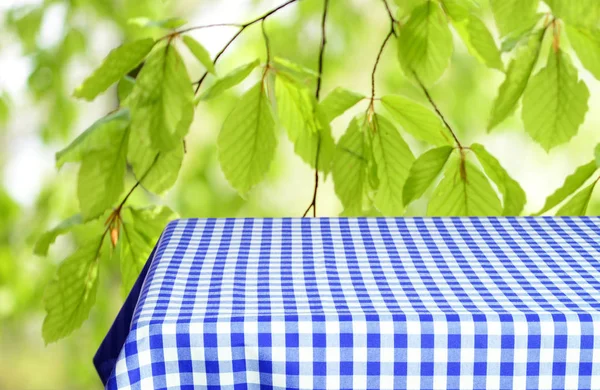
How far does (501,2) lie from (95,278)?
84cm

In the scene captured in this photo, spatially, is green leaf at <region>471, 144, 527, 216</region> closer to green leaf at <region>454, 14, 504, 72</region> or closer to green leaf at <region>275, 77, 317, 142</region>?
green leaf at <region>454, 14, 504, 72</region>

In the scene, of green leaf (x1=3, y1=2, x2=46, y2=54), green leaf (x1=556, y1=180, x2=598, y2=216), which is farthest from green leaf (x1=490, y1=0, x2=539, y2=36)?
green leaf (x1=3, y1=2, x2=46, y2=54)

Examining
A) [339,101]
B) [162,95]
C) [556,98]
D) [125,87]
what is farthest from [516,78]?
[125,87]

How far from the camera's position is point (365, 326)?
0.75 m

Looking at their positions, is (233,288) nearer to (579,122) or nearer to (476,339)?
(476,339)

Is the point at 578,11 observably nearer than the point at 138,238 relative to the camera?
Yes

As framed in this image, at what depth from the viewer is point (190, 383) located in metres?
0.74

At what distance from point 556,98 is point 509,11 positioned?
0.20 metres

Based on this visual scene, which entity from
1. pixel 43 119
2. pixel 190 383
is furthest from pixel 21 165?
pixel 190 383

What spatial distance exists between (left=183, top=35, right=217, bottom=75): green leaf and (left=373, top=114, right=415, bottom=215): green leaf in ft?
1.13

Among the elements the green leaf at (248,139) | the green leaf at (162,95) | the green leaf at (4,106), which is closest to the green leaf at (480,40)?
the green leaf at (248,139)

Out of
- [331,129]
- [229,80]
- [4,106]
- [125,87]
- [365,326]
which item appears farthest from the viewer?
[4,106]

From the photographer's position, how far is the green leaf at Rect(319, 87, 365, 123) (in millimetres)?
1354

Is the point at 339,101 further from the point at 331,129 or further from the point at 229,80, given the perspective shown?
the point at 229,80
